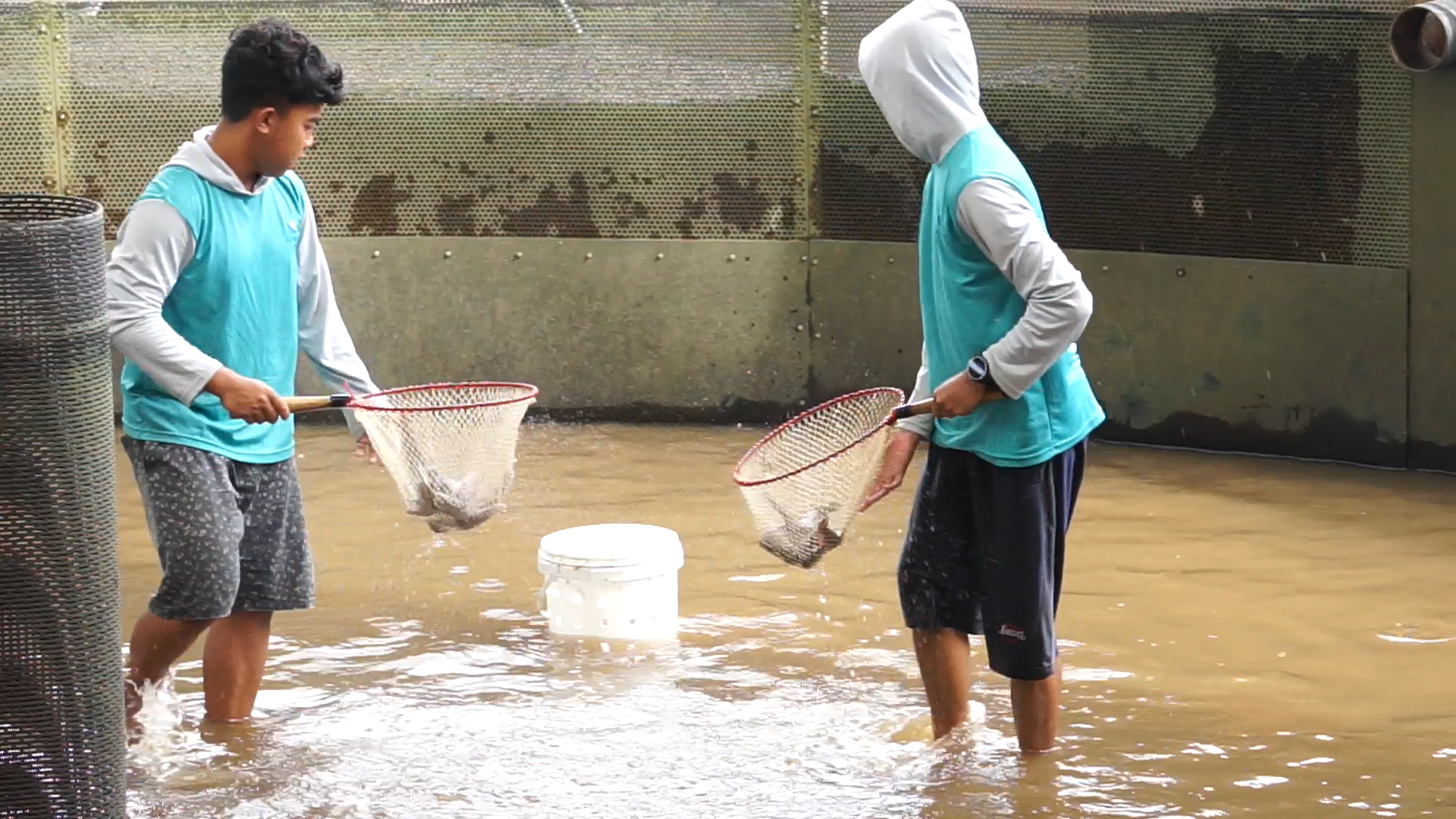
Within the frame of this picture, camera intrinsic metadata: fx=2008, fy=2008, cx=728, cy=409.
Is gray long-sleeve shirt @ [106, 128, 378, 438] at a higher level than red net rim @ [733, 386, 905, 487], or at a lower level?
higher

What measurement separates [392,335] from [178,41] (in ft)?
5.33

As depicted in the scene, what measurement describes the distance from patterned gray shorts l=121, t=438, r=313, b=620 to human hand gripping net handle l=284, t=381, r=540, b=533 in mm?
255

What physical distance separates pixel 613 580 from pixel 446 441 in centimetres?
125

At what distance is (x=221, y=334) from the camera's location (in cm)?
478

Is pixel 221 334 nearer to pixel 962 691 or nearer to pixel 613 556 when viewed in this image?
pixel 613 556

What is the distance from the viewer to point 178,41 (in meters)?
9.04

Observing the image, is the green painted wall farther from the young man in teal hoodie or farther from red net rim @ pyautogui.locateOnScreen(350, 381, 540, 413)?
the young man in teal hoodie

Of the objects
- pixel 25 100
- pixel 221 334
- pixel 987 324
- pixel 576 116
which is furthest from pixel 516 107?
pixel 987 324

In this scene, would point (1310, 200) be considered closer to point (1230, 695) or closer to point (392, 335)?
point (1230, 695)

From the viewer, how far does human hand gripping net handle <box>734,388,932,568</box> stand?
4.75 meters

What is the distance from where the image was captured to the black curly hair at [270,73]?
4.69m

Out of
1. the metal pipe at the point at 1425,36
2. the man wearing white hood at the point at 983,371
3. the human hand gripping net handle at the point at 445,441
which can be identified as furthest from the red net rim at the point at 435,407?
the metal pipe at the point at 1425,36

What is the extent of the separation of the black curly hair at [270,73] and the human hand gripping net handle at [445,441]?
28.2 inches

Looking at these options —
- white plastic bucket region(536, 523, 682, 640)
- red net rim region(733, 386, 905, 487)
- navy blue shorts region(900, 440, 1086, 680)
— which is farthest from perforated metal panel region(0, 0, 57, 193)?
navy blue shorts region(900, 440, 1086, 680)
